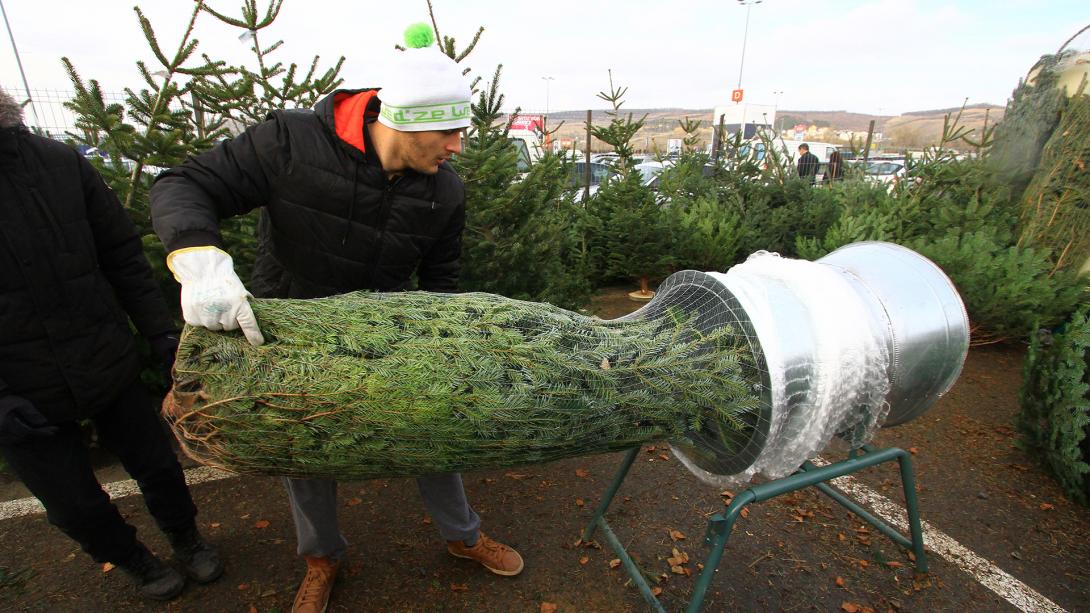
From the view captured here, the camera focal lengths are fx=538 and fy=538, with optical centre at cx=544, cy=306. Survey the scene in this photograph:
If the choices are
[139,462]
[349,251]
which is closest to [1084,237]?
[349,251]

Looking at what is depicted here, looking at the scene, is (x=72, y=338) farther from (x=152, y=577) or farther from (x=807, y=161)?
(x=807, y=161)

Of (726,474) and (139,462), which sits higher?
(726,474)

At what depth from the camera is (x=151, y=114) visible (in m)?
2.73

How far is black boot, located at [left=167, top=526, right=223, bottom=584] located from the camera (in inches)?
87.3

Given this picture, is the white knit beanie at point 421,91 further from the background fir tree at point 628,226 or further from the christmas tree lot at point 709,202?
the background fir tree at point 628,226

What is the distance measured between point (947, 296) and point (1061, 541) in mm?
1903

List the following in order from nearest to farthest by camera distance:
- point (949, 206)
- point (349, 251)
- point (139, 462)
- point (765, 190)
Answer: point (349, 251) < point (139, 462) < point (949, 206) < point (765, 190)

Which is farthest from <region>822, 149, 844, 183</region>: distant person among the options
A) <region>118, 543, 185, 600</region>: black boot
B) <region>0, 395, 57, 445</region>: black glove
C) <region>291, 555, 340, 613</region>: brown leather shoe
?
<region>0, 395, 57, 445</region>: black glove

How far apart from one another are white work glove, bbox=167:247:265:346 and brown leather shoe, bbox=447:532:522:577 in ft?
4.67

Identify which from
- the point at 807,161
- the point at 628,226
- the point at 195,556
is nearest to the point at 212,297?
the point at 195,556

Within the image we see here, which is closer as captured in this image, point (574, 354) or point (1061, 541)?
point (574, 354)

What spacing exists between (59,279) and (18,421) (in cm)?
44

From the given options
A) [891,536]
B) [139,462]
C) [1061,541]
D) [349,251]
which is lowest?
[1061,541]

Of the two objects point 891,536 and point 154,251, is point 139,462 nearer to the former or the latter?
point 154,251
